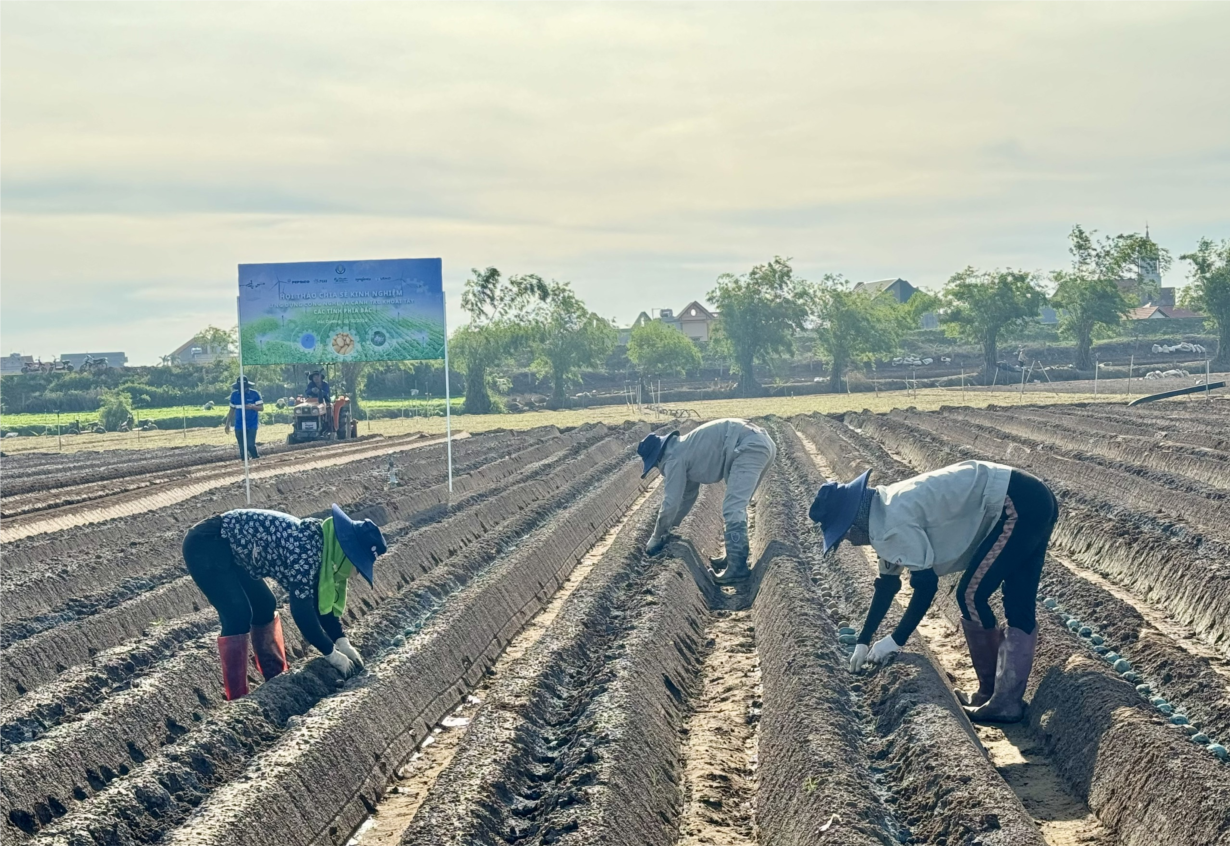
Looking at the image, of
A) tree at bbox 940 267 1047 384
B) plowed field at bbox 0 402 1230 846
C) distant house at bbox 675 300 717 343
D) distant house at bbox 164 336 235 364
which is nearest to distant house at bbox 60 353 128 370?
distant house at bbox 164 336 235 364

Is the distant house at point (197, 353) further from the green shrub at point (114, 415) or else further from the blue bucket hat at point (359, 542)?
the blue bucket hat at point (359, 542)

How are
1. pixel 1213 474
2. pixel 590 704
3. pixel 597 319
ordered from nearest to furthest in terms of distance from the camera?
1. pixel 590 704
2. pixel 1213 474
3. pixel 597 319

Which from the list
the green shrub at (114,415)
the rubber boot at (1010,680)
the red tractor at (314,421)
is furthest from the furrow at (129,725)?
the green shrub at (114,415)

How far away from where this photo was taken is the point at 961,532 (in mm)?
6488

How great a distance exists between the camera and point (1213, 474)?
51.0 ft

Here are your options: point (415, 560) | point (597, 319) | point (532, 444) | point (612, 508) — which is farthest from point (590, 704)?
point (597, 319)

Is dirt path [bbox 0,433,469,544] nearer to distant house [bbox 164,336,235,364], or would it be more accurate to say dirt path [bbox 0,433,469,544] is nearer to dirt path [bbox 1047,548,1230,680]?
dirt path [bbox 1047,548,1230,680]

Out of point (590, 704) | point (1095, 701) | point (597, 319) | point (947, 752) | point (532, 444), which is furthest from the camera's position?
point (597, 319)

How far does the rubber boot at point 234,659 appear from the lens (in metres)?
7.09

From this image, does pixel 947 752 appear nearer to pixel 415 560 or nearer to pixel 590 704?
pixel 590 704

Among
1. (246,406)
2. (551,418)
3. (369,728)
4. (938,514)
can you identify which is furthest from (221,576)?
(551,418)

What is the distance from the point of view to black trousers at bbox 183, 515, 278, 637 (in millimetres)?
6945

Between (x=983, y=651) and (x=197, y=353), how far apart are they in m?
103

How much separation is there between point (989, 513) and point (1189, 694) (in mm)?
1307
